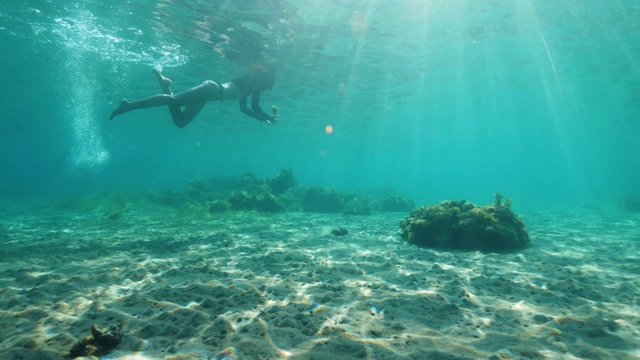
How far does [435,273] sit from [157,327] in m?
5.40

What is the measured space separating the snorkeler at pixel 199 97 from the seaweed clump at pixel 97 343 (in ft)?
19.8

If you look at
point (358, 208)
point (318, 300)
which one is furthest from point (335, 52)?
point (318, 300)

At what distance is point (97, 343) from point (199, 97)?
7.64 m

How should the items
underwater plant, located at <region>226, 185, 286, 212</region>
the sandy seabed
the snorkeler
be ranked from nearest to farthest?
1. the sandy seabed
2. the snorkeler
3. underwater plant, located at <region>226, 185, 286, 212</region>

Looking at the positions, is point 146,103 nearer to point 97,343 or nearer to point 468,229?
point 97,343

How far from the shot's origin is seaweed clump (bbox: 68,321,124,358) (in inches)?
130

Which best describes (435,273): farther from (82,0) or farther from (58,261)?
(82,0)

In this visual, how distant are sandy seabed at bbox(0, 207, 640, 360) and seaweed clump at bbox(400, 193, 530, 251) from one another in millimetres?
599

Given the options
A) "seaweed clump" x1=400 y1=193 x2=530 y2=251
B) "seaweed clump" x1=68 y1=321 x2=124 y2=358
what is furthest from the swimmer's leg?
"seaweed clump" x1=400 y1=193 x2=530 y2=251

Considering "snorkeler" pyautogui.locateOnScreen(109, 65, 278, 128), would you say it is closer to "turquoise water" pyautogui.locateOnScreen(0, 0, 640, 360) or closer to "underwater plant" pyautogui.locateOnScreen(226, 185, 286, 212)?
"turquoise water" pyautogui.locateOnScreen(0, 0, 640, 360)

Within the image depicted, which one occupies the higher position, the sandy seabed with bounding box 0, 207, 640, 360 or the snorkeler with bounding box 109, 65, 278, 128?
the snorkeler with bounding box 109, 65, 278, 128

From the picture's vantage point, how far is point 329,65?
Answer: 22.8 meters

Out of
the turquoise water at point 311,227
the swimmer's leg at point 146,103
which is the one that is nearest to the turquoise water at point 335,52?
the turquoise water at point 311,227

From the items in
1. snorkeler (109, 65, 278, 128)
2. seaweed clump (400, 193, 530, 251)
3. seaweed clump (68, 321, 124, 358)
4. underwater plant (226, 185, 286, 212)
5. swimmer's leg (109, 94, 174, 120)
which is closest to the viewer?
seaweed clump (68, 321, 124, 358)
